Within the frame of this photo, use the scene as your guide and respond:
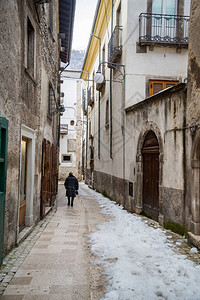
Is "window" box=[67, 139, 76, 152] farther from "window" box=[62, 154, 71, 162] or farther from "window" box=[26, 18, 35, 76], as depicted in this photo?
"window" box=[26, 18, 35, 76]

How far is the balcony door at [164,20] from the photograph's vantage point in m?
10.8

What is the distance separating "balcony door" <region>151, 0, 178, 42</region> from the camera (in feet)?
35.5

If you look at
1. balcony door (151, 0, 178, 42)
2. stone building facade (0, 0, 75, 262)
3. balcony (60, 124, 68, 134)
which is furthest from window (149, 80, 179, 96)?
balcony (60, 124, 68, 134)

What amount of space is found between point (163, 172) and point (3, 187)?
451 centimetres

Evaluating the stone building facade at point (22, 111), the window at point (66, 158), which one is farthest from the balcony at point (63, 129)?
the stone building facade at point (22, 111)

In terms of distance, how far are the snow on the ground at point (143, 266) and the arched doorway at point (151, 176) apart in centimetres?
119

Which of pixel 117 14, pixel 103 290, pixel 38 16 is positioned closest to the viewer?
pixel 103 290

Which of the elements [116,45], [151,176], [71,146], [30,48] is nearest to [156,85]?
[116,45]

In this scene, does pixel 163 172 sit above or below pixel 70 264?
above

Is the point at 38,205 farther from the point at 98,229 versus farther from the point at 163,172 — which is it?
the point at 163,172

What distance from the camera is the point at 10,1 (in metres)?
4.74

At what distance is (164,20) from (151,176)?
6.11m

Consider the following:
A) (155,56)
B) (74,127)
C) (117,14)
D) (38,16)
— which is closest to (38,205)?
(38,16)

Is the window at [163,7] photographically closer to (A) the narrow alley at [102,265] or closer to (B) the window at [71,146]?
(A) the narrow alley at [102,265]
